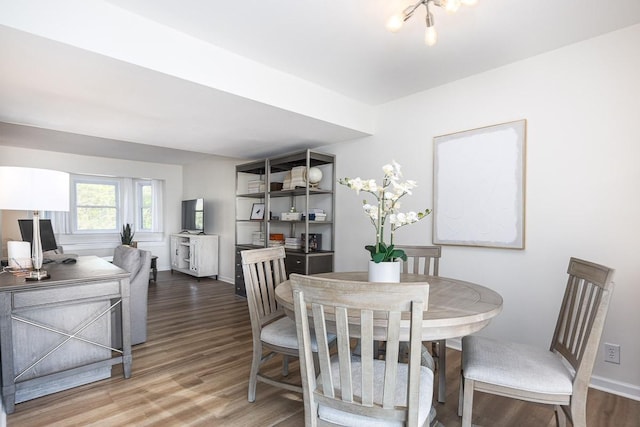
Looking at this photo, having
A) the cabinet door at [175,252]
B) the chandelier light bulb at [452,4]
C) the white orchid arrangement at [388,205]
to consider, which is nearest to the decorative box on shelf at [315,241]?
the white orchid arrangement at [388,205]

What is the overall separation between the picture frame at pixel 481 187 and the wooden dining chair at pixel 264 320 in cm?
166

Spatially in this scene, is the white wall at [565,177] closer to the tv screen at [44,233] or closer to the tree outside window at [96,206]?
the tv screen at [44,233]

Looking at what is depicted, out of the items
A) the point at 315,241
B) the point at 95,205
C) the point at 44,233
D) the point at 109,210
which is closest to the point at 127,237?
the point at 109,210

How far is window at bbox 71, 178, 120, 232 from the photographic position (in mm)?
6090

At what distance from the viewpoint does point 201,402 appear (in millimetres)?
2084

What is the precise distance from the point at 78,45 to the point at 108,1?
316mm

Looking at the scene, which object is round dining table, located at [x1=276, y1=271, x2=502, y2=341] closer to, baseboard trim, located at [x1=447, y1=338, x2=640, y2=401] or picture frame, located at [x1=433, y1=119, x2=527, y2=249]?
picture frame, located at [x1=433, y1=119, x2=527, y2=249]

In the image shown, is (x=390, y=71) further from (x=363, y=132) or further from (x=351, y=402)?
(x=351, y=402)

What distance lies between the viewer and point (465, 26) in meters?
2.17

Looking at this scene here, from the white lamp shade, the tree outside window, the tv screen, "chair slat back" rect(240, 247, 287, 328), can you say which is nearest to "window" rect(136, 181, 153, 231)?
the tree outside window

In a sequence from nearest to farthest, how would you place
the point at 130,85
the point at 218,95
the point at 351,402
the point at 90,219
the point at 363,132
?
the point at 351,402, the point at 130,85, the point at 218,95, the point at 363,132, the point at 90,219

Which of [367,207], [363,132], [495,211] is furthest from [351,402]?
[363,132]

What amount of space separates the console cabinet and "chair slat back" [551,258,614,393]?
5.37m

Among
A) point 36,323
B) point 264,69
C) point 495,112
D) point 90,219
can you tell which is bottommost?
point 36,323
